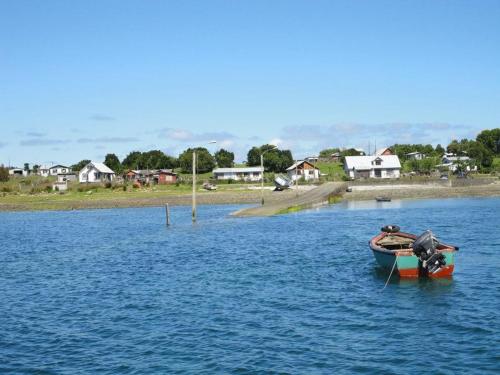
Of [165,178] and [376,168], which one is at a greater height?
[376,168]

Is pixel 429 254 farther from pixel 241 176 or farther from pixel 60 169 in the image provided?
pixel 60 169

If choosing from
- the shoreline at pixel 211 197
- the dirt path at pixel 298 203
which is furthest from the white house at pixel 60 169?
the dirt path at pixel 298 203

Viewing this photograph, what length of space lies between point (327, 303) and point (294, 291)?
3.29 meters

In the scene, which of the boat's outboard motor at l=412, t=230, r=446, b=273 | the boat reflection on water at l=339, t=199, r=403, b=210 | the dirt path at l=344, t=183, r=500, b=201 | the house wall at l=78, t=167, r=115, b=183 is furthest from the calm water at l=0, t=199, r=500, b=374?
the house wall at l=78, t=167, r=115, b=183

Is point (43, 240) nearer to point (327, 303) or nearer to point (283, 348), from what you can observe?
point (327, 303)

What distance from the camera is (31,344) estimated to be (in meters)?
23.4

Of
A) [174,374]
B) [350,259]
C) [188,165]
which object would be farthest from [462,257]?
[188,165]

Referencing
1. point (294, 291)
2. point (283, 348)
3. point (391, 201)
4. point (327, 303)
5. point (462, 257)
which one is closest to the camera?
point (283, 348)

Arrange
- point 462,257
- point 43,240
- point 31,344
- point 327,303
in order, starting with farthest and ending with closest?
point 43,240 < point 462,257 < point 327,303 < point 31,344

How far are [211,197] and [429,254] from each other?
79643mm

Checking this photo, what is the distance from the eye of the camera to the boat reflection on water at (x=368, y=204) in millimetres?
94188

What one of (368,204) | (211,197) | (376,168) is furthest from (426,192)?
(211,197)

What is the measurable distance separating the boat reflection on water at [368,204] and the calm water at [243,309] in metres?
38.5

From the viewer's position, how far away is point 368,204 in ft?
333
